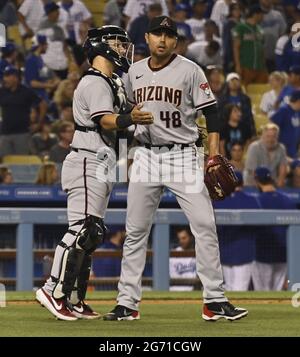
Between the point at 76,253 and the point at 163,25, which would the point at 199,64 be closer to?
the point at 163,25

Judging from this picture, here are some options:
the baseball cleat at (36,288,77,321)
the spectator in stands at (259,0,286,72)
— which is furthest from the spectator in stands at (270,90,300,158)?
the baseball cleat at (36,288,77,321)

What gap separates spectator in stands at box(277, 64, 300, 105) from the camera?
16.2m

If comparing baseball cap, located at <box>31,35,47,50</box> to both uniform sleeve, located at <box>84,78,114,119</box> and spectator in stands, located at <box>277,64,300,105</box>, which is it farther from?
uniform sleeve, located at <box>84,78,114,119</box>

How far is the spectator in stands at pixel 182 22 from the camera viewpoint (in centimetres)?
1720

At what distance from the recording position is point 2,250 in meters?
12.1

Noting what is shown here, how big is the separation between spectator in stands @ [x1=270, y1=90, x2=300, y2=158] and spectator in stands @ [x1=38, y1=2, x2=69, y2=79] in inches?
114

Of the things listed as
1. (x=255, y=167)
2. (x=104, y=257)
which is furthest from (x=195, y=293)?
(x=255, y=167)

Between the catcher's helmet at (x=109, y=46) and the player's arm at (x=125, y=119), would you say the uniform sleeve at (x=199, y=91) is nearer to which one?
the player's arm at (x=125, y=119)

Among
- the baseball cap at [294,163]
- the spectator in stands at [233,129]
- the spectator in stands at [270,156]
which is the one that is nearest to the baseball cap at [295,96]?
the spectator in stands at [233,129]

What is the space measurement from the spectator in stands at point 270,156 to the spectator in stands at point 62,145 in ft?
6.71

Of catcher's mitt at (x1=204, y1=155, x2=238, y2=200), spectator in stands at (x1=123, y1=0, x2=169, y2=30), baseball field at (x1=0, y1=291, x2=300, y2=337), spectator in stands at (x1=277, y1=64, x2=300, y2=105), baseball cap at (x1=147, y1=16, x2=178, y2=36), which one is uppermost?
spectator in stands at (x1=123, y1=0, x2=169, y2=30)

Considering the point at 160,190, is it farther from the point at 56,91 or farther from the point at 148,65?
the point at 56,91

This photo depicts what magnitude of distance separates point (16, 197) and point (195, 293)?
2266 millimetres

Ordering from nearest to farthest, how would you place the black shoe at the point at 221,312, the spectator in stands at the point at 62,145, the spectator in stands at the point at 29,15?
the black shoe at the point at 221,312 → the spectator in stands at the point at 62,145 → the spectator in stands at the point at 29,15
